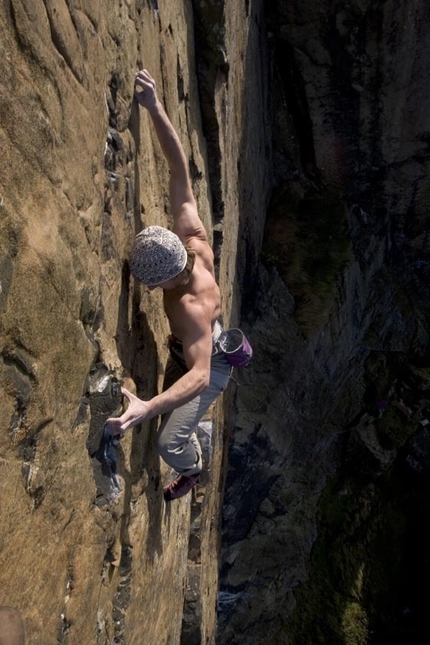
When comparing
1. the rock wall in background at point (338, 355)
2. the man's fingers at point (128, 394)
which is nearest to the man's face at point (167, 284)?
the man's fingers at point (128, 394)

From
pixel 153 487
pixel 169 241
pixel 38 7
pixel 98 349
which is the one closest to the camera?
pixel 38 7

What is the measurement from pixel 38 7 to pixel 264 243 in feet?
27.2

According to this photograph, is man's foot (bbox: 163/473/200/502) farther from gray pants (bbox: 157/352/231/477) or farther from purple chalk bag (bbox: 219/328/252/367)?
purple chalk bag (bbox: 219/328/252/367)

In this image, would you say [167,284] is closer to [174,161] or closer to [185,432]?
[174,161]

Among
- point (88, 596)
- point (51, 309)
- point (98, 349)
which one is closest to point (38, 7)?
point (51, 309)

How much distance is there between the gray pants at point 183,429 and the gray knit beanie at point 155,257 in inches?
48.5

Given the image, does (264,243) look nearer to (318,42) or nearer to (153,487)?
(318,42)

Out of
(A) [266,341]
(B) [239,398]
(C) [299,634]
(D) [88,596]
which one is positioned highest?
(D) [88,596]

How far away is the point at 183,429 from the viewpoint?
444cm

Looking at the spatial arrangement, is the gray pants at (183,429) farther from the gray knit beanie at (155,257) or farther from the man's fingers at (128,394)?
the gray knit beanie at (155,257)

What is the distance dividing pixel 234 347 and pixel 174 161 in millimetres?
1681

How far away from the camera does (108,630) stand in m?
3.58

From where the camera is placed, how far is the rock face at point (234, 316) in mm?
2459

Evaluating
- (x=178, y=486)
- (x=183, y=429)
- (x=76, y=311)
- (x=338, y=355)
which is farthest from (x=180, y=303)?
(x=338, y=355)
